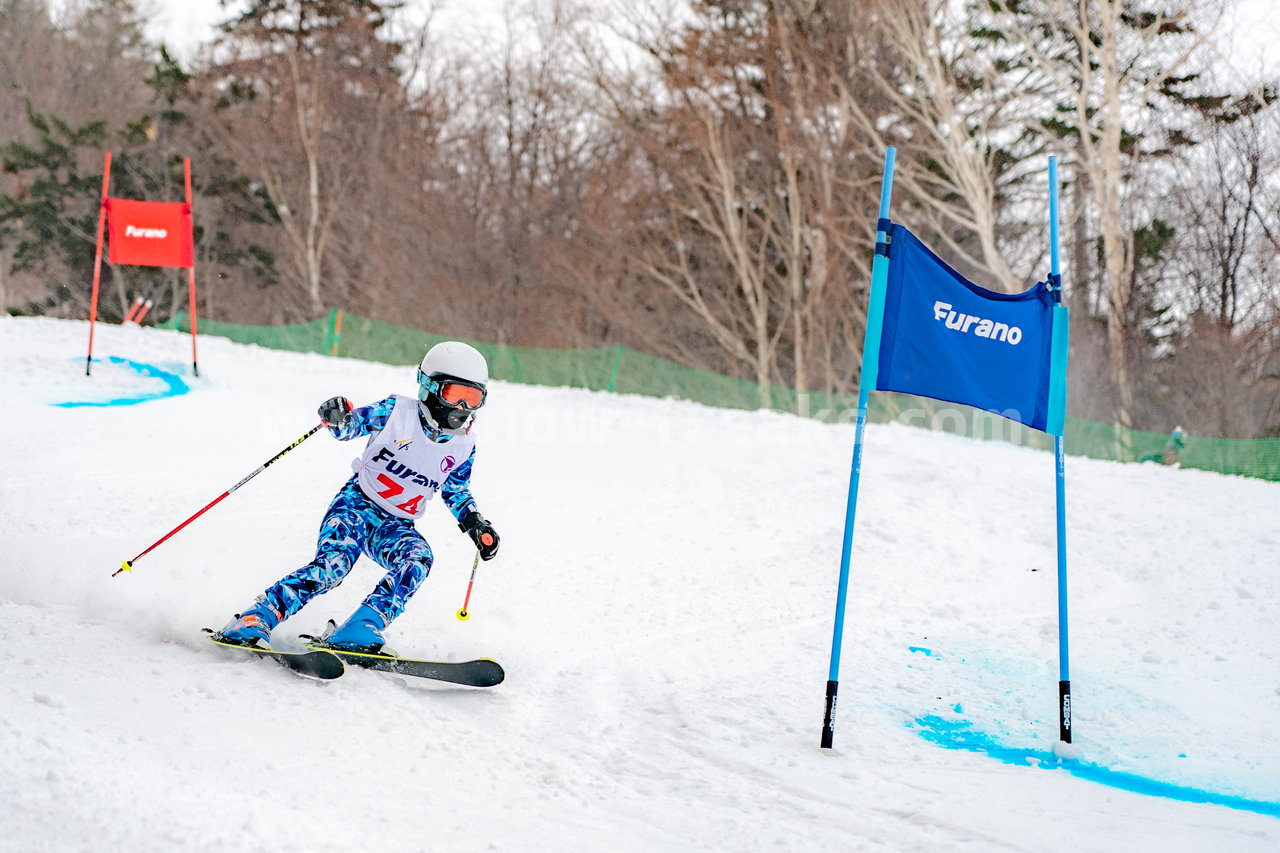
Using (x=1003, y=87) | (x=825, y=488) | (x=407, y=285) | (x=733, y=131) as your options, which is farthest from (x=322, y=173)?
(x=825, y=488)

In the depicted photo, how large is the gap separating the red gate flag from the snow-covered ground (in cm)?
166

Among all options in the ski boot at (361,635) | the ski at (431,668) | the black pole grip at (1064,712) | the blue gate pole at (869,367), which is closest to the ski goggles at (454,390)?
the ski boot at (361,635)

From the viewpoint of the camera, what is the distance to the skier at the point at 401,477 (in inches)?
194

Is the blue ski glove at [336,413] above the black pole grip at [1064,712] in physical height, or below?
above

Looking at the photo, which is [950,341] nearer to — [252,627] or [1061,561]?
[1061,561]

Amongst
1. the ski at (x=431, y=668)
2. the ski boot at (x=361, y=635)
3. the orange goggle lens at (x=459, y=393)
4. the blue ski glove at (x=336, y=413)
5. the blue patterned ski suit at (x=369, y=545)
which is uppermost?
the orange goggle lens at (x=459, y=393)

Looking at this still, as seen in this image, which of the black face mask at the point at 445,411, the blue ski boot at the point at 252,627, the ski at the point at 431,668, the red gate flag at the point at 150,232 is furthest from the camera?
the red gate flag at the point at 150,232

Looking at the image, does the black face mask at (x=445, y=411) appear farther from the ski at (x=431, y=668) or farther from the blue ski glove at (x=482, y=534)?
the ski at (x=431, y=668)

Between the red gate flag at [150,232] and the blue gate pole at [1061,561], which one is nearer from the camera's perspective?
the blue gate pole at [1061,561]

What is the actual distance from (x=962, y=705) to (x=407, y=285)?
86.6ft

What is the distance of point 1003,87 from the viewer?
19.8 m

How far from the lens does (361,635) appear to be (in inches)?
184

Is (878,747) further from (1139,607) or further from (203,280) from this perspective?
(203,280)

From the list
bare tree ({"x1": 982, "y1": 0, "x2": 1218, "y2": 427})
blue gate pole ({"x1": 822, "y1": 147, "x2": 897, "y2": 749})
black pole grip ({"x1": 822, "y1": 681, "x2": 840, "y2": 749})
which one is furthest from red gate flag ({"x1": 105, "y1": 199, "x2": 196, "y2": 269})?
bare tree ({"x1": 982, "y1": 0, "x2": 1218, "y2": 427})
